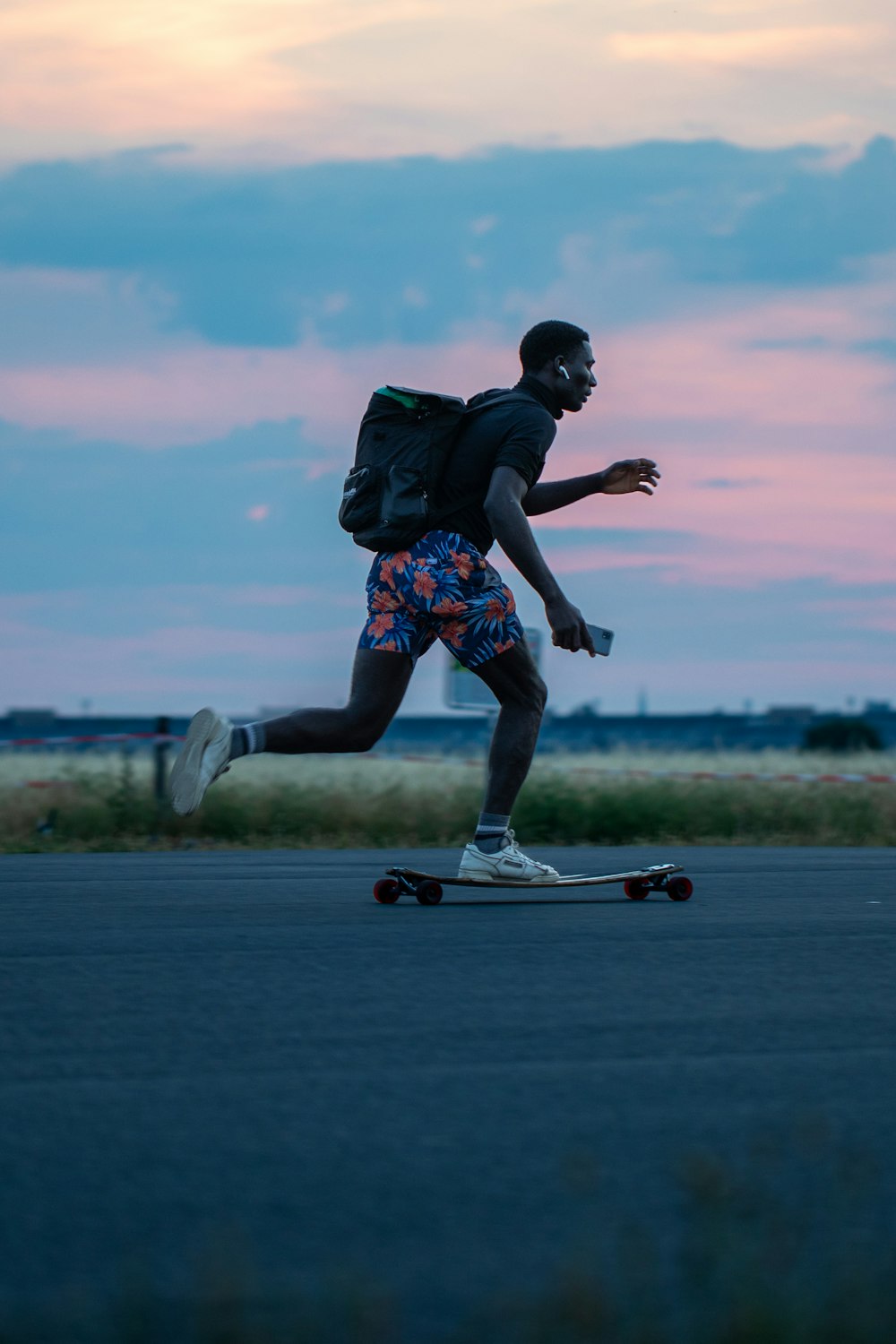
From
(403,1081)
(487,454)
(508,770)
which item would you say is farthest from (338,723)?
(403,1081)

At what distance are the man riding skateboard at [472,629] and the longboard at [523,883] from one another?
0.41 feet

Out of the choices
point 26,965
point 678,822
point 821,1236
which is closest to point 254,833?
point 678,822

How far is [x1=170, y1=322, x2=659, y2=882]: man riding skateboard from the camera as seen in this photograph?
759 cm

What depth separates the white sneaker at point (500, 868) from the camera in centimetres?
785

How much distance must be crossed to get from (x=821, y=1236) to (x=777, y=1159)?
41cm

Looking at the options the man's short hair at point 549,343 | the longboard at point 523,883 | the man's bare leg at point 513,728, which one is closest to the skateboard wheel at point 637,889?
the longboard at point 523,883

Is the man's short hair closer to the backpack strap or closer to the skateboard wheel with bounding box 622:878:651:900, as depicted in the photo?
Result: the backpack strap

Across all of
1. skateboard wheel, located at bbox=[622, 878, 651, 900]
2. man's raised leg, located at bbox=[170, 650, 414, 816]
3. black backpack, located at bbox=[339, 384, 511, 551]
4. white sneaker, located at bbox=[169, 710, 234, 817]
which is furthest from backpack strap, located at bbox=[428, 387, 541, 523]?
skateboard wheel, located at bbox=[622, 878, 651, 900]

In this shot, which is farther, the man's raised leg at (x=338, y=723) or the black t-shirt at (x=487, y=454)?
the black t-shirt at (x=487, y=454)

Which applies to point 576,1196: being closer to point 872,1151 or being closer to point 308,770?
point 872,1151

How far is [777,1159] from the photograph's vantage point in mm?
3209

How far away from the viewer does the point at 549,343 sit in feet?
27.1

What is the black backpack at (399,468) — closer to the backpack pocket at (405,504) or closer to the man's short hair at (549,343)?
the backpack pocket at (405,504)

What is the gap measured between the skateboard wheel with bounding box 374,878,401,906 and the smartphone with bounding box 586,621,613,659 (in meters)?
1.18
